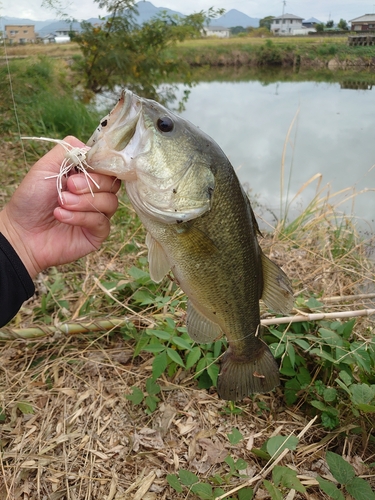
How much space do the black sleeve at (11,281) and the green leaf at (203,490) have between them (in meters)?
1.14

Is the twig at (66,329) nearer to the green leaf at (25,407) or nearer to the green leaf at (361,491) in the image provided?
the green leaf at (25,407)

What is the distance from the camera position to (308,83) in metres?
21.2

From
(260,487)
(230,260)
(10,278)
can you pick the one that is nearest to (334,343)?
(260,487)

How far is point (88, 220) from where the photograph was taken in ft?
5.84

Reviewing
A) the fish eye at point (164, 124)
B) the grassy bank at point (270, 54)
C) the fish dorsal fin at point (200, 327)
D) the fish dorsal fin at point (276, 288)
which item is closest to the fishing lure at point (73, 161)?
the fish eye at point (164, 124)

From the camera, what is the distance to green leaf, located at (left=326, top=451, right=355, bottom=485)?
5.39 feet

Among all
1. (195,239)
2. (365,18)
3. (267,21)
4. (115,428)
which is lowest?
(115,428)

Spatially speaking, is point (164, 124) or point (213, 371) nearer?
point (164, 124)

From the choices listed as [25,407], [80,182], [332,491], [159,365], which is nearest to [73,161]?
[80,182]

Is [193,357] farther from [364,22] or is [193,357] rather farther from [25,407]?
[364,22]

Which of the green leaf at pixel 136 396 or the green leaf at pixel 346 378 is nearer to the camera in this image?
the green leaf at pixel 346 378

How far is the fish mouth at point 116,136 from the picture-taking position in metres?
1.40

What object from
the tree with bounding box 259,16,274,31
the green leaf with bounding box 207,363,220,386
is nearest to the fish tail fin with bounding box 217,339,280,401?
the green leaf with bounding box 207,363,220,386

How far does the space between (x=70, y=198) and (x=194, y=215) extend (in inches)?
21.1
